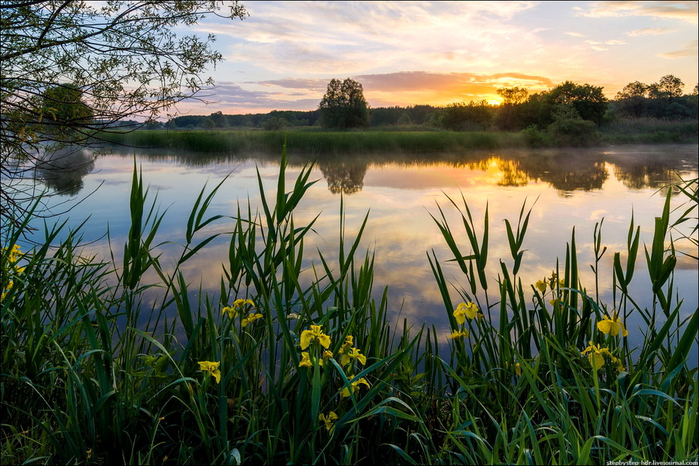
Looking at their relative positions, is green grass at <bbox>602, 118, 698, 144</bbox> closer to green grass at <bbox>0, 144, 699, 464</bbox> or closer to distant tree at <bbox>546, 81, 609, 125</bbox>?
distant tree at <bbox>546, 81, 609, 125</bbox>

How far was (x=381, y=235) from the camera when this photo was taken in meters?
5.46

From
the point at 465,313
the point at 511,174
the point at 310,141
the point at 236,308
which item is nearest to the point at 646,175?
the point at 511,174

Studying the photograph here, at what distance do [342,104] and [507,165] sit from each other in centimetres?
1378

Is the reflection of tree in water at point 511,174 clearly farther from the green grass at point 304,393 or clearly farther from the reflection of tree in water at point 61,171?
the green grass at point 304,393

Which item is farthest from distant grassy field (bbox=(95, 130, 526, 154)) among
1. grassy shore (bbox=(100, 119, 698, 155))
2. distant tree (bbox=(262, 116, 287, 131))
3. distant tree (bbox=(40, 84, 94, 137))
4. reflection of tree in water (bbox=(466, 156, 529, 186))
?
distant tree (bbox=(40, 84, 94, 137))

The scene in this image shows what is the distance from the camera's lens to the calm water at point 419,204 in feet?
13.4

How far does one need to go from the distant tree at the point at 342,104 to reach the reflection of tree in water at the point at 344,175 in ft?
40.1

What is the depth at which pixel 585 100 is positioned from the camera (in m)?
23.0

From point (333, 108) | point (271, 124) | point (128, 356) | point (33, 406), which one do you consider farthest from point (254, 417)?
point (333, 108)

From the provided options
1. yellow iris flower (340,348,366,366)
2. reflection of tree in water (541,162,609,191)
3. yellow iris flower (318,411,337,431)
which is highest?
reflection of tree in water (541,162,609,191)

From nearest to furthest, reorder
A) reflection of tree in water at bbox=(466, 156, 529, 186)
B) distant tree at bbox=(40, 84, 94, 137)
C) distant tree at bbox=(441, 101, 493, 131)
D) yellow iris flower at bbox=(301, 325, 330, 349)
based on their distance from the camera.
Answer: yellow iris flower at bbox=(301, 325, 330, 349)
distant tree at bbox=(40, 84, 94, 137)
reflection of tree in water at bbox=(466, 156, 529, 186)
distant tree at bbox=(441, 101, 493, 131)

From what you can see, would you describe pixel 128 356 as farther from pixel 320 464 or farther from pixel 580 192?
pixel 580 192

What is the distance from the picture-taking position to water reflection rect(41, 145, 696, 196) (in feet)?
33.0

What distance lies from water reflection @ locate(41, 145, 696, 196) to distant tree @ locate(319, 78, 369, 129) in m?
9.70
